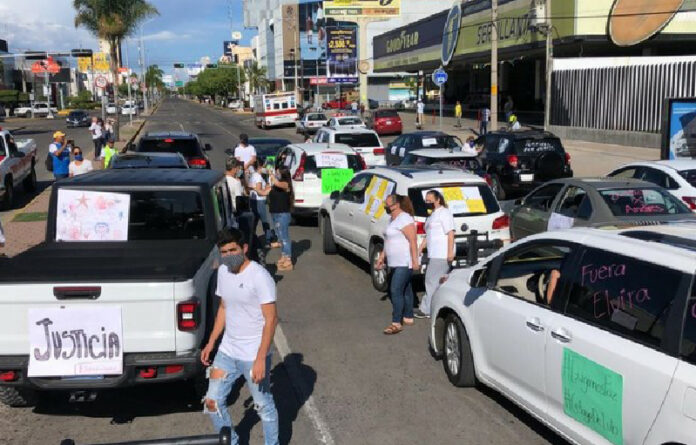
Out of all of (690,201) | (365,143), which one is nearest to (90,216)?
(690,201)

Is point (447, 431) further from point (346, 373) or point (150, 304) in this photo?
point (150, 304)

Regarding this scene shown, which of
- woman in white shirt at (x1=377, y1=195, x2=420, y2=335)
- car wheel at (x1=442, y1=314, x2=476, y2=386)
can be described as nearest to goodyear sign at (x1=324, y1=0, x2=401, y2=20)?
woman in white shirt at (x1=377, y1=195, x2=420, y2=335)

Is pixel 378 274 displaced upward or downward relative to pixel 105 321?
downward

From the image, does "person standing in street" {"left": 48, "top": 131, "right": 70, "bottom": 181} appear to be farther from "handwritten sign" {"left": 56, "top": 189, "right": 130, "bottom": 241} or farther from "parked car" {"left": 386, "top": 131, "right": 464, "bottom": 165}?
"handwritten sign" {"left": 56, "top": 189, "right": 130, "bottom": 241}

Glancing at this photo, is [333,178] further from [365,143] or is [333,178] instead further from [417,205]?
[365,143]

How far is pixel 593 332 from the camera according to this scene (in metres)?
4.50

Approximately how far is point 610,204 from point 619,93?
21.3 meters

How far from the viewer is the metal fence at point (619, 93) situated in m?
25.9

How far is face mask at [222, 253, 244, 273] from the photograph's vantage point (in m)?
4.66

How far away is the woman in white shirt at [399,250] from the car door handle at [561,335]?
9.91 ft

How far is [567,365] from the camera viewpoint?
468cm

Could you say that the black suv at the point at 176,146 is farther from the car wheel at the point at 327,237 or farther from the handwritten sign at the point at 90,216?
the handwritten sign at the point at 90,216

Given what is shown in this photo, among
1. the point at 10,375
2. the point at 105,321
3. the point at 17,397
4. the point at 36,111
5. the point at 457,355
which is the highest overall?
the point at 36,111

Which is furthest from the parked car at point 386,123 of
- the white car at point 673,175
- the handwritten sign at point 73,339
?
the handwritten sign at point 73,339
